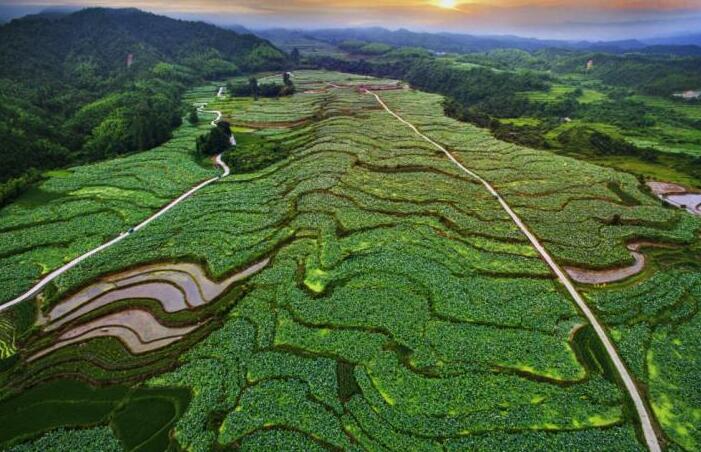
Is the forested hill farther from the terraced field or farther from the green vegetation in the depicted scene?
the green vegetation

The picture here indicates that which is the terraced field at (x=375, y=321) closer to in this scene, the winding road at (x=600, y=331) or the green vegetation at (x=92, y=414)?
the green vegetation at (x=92, y=414)

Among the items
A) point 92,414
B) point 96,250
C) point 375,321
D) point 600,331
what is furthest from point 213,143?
point 600,331

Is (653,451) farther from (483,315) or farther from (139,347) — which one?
(139,347)

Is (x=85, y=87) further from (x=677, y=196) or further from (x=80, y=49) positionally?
(x=677, y=196)

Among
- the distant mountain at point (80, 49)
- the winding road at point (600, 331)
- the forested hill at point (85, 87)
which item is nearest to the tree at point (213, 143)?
the forested hill at point (85, 87)

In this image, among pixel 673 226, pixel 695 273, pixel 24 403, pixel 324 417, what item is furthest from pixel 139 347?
pixel 673 226

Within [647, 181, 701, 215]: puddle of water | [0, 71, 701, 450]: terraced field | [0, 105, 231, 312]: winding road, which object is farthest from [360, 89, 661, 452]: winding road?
[0, 105, 231, 312]: winding road
